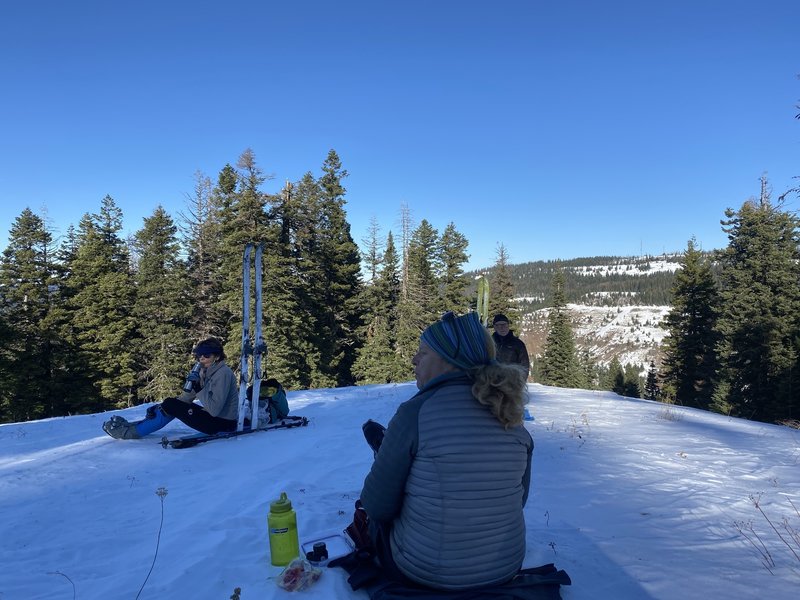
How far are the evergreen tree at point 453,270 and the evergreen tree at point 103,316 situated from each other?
24732 millimetres

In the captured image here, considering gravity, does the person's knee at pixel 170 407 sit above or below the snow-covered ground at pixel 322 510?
above

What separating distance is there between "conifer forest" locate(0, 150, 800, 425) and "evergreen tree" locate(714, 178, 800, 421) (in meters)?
0.09

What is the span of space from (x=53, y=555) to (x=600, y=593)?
175 inches

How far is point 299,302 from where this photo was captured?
31.5 metres

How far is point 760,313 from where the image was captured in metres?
29.3

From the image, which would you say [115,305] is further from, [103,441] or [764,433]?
[764,433]

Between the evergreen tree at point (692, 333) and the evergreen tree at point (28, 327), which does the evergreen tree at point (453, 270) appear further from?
the evergreen tree at point (28, 327)

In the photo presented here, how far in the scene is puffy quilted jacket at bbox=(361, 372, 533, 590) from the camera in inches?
99.0

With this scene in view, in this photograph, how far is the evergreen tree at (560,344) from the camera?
49.3 metres

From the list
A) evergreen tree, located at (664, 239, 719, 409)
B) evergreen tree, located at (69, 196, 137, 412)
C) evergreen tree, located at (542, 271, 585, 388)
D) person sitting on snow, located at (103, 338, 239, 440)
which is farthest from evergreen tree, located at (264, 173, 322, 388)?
evergreen tree, located at (664, 239, 719, 409)

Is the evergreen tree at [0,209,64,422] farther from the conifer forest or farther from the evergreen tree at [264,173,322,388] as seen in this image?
the evergreen tree at [264,173,322,388]

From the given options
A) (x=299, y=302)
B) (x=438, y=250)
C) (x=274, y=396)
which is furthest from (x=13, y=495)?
(x=438, y=250)

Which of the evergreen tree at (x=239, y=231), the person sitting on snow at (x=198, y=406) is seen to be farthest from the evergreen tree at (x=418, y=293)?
the person sitting on snow at (x=198, y=406)

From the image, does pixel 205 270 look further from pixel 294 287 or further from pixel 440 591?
pixel 440 591
